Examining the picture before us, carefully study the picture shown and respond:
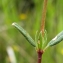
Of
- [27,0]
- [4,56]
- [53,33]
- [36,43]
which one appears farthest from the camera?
[27,0]

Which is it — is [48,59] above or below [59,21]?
below

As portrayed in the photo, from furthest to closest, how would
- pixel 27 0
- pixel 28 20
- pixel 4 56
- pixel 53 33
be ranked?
pixel 27 0
pixel 28 20
pixel 53 33
pixel 4 56

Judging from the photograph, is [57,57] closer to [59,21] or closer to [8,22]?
[59,21]

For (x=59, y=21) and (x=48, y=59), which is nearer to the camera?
(x=48, y=59)

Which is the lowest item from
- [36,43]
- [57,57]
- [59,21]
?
[57,57]

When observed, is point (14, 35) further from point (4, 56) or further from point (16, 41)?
point (4, 56)

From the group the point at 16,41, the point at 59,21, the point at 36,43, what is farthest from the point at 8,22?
the point at 36,43
